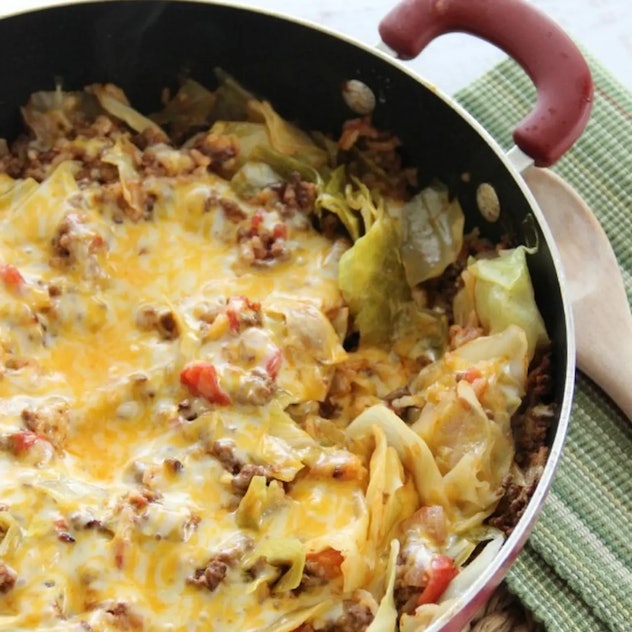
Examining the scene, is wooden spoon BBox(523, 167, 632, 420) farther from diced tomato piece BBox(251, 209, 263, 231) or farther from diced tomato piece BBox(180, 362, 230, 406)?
diced tomato piece BBox(180, 362, 230, 406)

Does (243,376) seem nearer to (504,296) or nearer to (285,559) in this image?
(285,559)

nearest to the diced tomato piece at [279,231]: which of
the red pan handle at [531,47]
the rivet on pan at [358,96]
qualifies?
the rivet on pan at [358,96]

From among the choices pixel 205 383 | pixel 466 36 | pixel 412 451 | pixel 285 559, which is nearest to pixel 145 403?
pixel 205 383

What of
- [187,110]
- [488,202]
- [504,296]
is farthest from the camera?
[187,110]

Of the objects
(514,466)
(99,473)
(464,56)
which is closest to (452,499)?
(514,466)

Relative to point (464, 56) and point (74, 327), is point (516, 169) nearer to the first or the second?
point (74, 327)
